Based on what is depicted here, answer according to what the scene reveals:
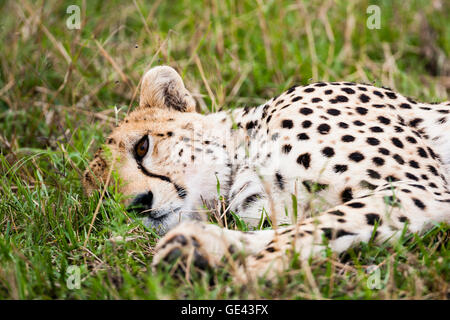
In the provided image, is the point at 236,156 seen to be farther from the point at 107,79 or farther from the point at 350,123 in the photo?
the point at 107,79

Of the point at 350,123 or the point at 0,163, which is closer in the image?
the point at 350,123

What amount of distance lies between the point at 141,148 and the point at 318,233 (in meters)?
1.06

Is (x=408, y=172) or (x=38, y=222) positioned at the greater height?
(x=408, y=172)

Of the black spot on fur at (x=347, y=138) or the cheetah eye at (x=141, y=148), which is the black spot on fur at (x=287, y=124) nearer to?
the black spot on fur at (x=347, y=138)

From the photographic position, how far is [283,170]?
2354mm

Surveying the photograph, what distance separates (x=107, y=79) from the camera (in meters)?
3.90

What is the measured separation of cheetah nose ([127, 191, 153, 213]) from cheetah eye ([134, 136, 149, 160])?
0.30 metres

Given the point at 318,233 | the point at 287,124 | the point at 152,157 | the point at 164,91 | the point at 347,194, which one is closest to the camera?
the point at 318,233

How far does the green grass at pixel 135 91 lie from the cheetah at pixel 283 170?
9 centimetres

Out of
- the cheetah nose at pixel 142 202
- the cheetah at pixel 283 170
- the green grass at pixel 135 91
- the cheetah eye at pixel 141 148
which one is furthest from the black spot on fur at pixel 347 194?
the cheetah eye at pixel 141 148

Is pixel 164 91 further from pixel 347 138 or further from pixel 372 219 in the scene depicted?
pixel 372 219

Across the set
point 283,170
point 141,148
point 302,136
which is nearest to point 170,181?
point 141,148
